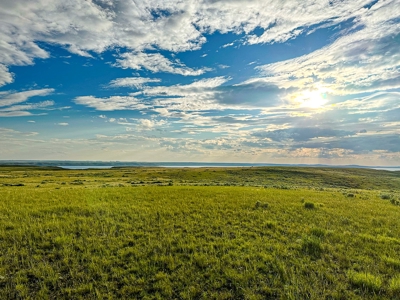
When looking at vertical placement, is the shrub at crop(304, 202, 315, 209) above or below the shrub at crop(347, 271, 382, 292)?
above

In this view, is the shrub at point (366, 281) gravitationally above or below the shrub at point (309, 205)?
below

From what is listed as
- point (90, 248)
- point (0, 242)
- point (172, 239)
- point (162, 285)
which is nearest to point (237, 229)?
point (172, 239)

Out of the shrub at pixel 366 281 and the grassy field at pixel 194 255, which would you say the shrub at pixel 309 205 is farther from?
the shrub at pixel 366 281

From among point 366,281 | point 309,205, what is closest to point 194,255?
point 366,281

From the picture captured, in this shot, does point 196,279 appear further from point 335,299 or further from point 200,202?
point 200,202

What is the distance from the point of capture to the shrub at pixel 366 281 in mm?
7563

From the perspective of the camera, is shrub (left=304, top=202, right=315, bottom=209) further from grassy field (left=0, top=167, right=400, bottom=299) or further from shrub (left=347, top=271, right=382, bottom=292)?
shrub (left=347, top=271, right=382, bottom=292)

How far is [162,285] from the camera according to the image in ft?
25.7

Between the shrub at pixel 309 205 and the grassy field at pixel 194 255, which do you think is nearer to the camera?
the grassy field at pixel 194 255

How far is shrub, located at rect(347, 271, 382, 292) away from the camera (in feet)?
24.8

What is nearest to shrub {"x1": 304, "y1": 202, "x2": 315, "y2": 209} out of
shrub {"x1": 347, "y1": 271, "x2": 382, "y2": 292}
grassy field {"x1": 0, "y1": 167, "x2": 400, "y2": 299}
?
grassy field {"x1": 0, "y1": 167, "x2": 400, "y2": 299}

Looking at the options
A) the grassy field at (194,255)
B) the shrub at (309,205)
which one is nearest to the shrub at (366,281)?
the grassy field at (194,255)

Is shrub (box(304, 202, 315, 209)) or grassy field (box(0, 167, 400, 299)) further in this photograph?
shrub (box(304, 202, 315, 209))

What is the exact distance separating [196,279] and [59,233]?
7798 millimetres
